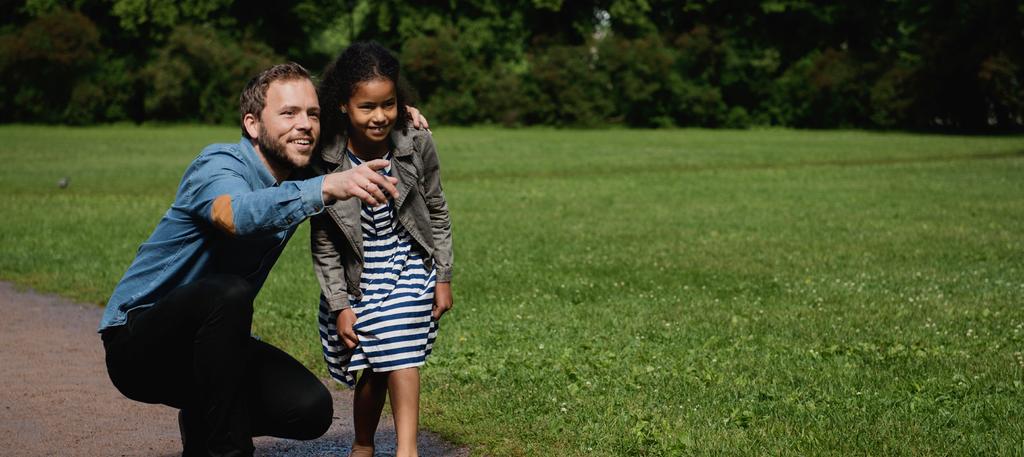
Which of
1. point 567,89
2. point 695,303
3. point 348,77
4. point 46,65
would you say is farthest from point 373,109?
point 46,65

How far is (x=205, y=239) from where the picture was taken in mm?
4160

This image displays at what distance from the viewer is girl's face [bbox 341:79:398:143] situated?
4.46 metres

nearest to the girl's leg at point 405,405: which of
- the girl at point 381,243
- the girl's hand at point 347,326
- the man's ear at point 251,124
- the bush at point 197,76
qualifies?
the girl at point 381,243

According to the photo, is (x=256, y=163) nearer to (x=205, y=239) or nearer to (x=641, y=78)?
(x=205, y=239)

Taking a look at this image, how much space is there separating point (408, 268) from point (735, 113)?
2094 inches

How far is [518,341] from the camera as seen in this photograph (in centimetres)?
789

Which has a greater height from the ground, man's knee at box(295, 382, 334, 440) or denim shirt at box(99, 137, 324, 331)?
denim shirt at box(99, 137, 324, 331)

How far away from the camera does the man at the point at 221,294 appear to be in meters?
4.01

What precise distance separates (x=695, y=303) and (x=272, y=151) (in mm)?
5758

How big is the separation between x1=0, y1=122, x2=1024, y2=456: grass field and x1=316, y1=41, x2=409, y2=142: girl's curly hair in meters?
1.76

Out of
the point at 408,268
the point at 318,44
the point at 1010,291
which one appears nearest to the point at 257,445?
the point at 408,268

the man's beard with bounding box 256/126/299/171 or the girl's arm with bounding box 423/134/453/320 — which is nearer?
the man's beard with bounding box 256/126/299/171

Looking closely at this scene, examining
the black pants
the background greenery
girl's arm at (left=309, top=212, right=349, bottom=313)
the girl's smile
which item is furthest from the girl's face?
the background greenery

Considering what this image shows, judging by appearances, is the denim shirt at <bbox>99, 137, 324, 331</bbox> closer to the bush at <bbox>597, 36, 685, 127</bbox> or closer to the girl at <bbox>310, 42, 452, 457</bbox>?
the girl at <bbox>310, 42, 452, 457</bbox>
